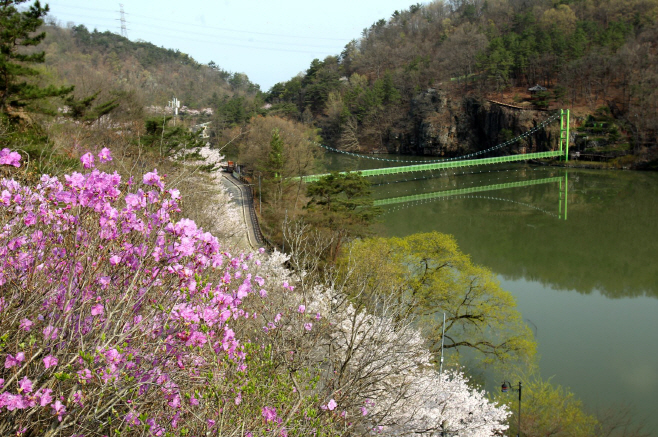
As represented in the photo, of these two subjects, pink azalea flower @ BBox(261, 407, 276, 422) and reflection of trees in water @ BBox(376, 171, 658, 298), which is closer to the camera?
pink azalea flower @ BBox(261, 407, 276, 422)

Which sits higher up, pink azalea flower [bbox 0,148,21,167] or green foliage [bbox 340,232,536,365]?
pink azalea flower [bbox 0,148,21,167]

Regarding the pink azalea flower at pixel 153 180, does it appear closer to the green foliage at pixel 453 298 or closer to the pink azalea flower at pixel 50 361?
the pink azalea flower at pixel 50 361

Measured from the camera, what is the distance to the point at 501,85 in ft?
161

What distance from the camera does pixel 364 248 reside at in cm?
1238

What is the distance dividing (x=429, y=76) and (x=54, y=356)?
56.9 metres

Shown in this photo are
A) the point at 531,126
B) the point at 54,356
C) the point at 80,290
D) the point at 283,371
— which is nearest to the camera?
the point at 54,356

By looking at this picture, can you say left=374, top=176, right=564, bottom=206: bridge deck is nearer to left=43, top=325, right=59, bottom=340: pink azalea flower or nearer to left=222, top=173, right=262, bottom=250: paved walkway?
left=222, top=173, right=262, bottom=250: paved walkway

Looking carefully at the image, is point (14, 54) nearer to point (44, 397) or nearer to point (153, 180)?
point (153, 180)

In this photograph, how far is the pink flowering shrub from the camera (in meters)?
2.05

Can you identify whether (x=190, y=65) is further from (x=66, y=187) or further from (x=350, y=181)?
(x=66, y=187)

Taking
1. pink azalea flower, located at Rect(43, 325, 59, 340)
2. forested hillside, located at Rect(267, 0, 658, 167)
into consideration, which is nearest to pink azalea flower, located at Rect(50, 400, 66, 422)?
pink azalea flower, located at Rect(43, 325, 59, 340)

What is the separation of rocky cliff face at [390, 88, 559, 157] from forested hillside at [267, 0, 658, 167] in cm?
10

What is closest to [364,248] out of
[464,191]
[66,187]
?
[66,187]

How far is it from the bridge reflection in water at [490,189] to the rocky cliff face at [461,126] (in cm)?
1179
